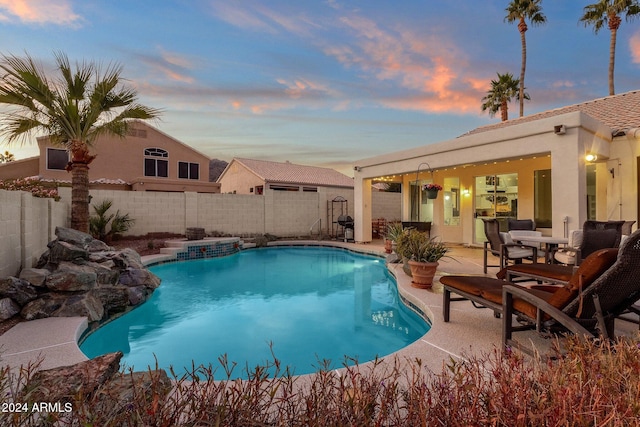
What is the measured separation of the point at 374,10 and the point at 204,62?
569 centimetres

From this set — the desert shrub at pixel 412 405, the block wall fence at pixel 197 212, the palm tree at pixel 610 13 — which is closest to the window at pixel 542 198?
the block wall fence at pixel 197 212

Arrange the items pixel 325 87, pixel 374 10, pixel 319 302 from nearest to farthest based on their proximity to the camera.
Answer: pixel 319 302 → pixel 374 10 → pixel 325 87

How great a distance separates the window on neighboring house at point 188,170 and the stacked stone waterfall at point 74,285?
55.4ft

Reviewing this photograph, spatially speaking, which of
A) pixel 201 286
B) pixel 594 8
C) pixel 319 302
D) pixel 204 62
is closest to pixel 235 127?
pixel 204 62

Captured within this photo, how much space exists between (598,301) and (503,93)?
27509 mm

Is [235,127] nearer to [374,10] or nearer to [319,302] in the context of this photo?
[374,10]

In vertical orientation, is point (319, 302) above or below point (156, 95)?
below

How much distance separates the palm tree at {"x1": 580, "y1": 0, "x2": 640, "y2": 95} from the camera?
1786 centimetres

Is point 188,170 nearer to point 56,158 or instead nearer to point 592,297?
point 56,158

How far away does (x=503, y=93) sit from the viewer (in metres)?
25.7

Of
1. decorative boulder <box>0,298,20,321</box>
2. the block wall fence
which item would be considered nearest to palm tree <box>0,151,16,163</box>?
the block wall fence

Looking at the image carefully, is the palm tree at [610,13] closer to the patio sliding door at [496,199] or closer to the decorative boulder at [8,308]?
the patio sliding door at [496,199]

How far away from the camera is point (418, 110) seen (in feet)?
46.7

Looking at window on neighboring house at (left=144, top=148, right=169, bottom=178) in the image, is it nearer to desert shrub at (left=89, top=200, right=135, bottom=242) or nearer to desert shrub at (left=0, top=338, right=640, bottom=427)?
desert shrub at (left=89, top=200, right=135, bottom=242)
